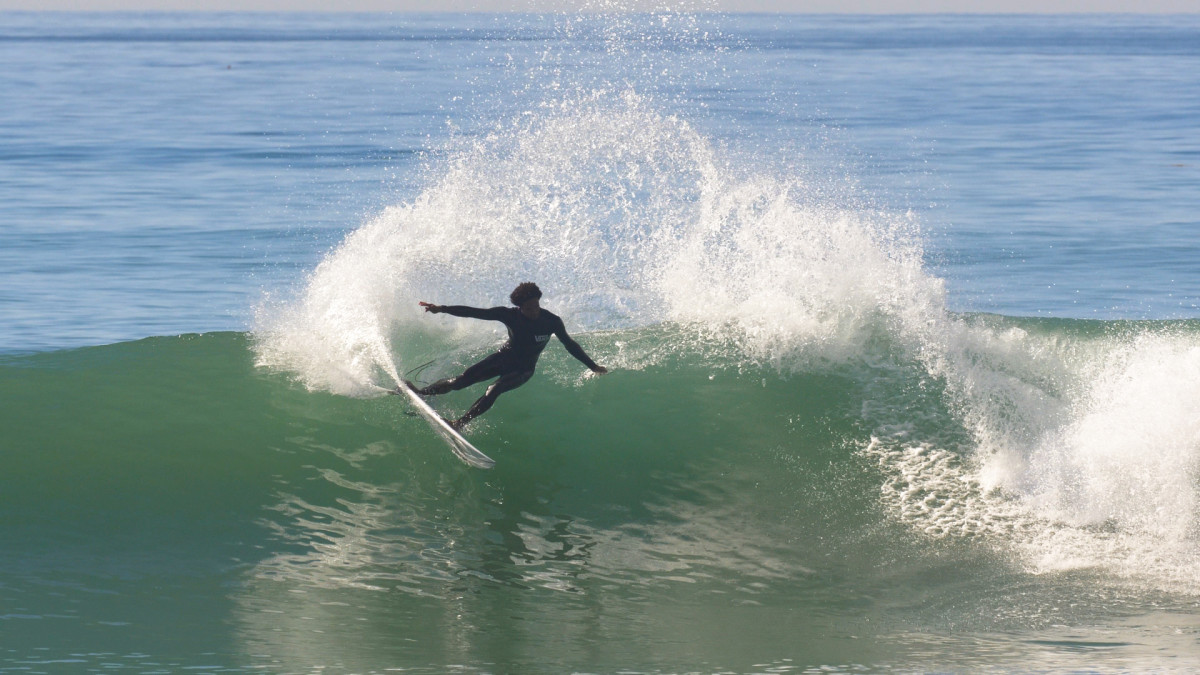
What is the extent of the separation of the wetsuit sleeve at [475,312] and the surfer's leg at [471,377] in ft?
1.27

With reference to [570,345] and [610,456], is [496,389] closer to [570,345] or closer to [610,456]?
[570,345]

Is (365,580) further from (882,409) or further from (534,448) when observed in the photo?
(882,409)

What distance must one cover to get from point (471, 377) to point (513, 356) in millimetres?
384

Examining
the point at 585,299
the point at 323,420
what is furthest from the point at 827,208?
the point at 323,420

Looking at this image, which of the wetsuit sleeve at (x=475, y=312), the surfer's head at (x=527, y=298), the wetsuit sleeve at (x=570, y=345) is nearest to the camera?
the wetsuit sleeve at (x=475, y=312)

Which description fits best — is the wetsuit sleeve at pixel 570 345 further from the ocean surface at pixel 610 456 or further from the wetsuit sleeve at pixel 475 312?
the ocean surface at pixel 610 456

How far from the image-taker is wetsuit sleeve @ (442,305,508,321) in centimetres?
814

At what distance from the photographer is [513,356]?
8.68 m

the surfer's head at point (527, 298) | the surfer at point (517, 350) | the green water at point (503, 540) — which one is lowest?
the green water at point (503, 540)

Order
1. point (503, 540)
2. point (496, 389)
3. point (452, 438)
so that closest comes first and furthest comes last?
point (503, 540) < point (452, 438) < point (496, 389)

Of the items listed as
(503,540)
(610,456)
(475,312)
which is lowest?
(503,540)

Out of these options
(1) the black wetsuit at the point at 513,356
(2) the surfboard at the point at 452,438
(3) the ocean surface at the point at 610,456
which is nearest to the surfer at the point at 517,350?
(1) the black wetsuit at the point at 513,356

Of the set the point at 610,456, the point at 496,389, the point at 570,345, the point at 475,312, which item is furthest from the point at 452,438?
the point at 610,456

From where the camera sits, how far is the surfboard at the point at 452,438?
8.36m
